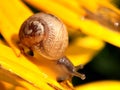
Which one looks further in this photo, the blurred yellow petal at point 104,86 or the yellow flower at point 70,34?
the blurred yellow petal at point 104,86

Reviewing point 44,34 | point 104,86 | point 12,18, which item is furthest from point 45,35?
point 104,86

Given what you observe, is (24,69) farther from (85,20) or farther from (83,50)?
(83,50)

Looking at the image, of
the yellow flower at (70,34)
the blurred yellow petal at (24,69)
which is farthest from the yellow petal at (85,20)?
the blurred yellow petal at (24,69)

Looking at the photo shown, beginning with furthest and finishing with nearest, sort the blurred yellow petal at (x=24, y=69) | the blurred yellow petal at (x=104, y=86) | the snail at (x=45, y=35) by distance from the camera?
the blurred yellow petal at (x=104, y=86)
the snail at (x=45, y=35)
the blurred yellow petal at (x=24, y=69)

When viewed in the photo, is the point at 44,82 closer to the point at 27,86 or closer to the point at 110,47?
the point at 27,86

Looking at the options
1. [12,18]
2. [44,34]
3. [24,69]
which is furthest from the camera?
[12,18]

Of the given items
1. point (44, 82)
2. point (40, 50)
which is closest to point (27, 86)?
point (44, 82)

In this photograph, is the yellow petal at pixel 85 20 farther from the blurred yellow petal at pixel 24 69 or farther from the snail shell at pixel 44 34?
the blurred yellow petal at pixel 24 69

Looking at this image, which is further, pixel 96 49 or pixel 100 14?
pixel 96 49
